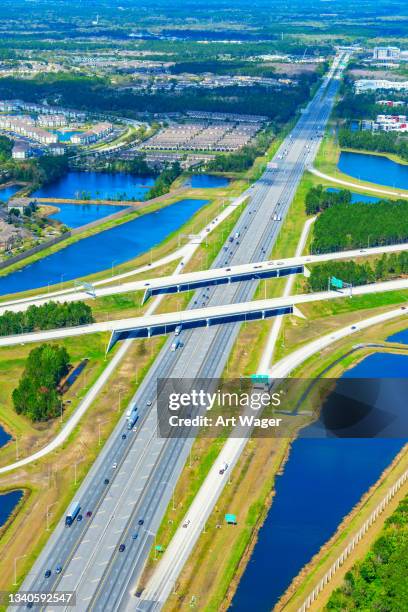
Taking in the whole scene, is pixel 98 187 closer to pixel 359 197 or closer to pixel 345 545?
pixel 359 197

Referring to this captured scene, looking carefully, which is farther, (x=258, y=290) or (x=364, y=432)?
(x=258, y=290)

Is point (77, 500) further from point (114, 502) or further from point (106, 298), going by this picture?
point (106, 298)

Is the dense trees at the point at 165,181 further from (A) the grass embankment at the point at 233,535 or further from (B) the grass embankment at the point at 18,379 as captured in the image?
(A) the grass embankment at the point at 233,535

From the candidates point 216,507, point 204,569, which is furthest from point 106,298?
point 204,569

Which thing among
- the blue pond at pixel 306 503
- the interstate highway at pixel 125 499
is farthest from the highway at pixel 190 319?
the blue pond at pixel 306 503

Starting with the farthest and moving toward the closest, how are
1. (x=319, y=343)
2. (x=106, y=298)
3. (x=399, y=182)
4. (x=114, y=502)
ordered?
(x=399, y=182) → (x=106, y=298) → (x=319, y=343) → (x=114, y=502)

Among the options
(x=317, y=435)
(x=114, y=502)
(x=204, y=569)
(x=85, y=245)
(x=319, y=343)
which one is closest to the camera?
(x=204, y=569)
